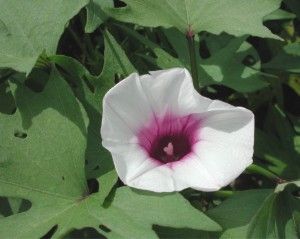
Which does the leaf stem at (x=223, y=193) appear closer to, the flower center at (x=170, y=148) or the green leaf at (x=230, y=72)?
the flower center at (x=170, y=148)

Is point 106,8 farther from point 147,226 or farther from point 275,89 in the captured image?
point 275,89

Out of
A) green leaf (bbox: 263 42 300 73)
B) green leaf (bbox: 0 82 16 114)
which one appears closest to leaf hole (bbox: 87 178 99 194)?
green leaf (bbox: 0 82 16 114)

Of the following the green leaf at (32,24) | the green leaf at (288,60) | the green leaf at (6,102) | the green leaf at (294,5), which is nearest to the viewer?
the green leaf at (32,24)

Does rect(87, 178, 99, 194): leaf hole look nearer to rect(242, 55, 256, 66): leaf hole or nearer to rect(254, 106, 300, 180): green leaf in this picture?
rect(254, 106, 300, 180): green leaf

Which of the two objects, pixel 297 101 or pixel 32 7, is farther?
pixel 297 101

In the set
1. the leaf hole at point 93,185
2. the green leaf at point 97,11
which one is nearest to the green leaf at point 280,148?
the leaf hole at point 93,185

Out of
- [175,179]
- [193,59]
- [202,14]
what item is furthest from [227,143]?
[202,14]

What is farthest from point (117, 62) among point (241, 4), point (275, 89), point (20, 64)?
point (275, 89)
